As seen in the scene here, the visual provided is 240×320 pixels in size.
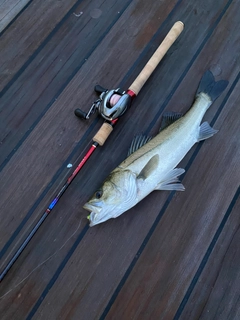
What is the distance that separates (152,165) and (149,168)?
0.10ft

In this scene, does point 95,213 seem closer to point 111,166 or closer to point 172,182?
point 111,166

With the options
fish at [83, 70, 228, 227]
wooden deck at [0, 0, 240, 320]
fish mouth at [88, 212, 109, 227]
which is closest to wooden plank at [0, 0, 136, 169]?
wooden deck at [0, 0, 240, 320]

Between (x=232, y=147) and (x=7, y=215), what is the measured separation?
1645 mm

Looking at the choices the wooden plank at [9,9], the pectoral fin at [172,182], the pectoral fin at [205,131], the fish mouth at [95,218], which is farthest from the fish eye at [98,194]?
the wooden plank at [9,9]

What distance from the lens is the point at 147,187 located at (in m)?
1.84

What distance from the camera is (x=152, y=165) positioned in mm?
1845

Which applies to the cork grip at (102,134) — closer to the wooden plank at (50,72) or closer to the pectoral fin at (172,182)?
the wooden plank at (50,72)

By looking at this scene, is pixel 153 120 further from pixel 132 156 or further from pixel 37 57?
pixel 37 57

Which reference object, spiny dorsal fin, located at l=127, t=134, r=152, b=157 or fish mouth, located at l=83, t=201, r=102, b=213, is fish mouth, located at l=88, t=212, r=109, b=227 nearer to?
fish mouth, located at l=83, t=201, r=102, b=213

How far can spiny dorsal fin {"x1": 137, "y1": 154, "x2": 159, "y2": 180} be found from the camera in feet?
5.99

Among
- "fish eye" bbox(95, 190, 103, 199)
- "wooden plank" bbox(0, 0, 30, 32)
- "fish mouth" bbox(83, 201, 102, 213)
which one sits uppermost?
"wooden plank" bbox(0, 0, 30, 32)

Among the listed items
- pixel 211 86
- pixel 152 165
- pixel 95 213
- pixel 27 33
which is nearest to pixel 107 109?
pixel 152 165

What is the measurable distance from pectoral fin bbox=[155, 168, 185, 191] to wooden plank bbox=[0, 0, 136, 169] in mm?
803

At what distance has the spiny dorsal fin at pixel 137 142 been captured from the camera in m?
1.94
